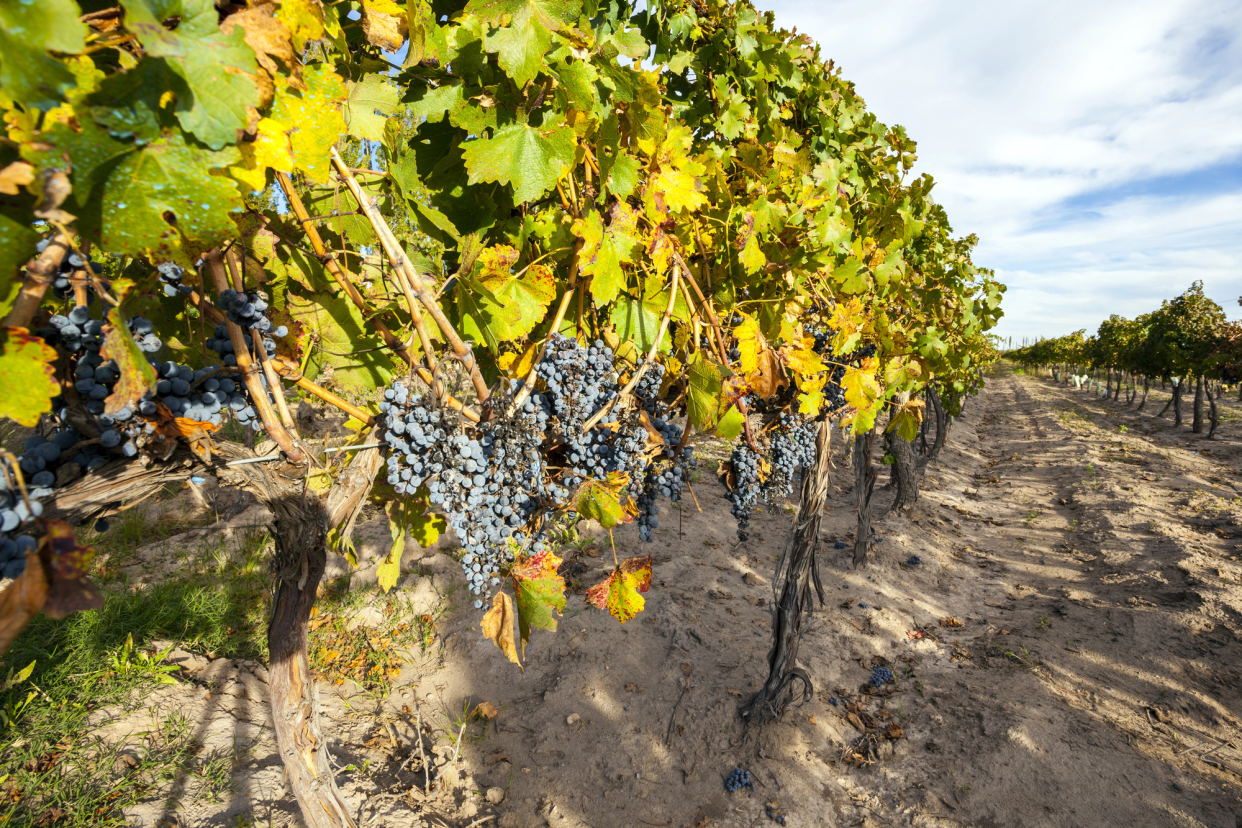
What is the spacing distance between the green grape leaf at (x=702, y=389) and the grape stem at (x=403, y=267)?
0.62 metres

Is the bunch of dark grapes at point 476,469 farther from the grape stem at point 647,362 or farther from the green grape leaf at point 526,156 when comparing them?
the green grape leaf at point 526,156

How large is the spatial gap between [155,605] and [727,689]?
478 cm

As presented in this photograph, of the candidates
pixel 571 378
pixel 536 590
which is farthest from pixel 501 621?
pixel 571 378

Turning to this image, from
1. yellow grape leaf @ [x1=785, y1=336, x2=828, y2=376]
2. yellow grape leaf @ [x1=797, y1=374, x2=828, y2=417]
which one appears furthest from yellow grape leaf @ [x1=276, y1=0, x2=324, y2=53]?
yellow grape leaf @ [x1=797, y1=374, x2=828, y2=417]

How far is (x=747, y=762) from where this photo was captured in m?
3.85

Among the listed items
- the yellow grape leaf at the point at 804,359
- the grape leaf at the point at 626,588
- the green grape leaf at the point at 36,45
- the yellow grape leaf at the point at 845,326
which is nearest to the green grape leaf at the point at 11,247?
the green grape leaf at the point at 36,45

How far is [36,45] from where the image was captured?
0.49 m

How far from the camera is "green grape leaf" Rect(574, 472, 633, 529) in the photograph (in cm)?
140

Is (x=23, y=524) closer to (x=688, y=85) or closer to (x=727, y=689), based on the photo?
(x=688, y=85)

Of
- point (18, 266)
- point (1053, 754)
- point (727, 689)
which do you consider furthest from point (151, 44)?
point (1053, 754)

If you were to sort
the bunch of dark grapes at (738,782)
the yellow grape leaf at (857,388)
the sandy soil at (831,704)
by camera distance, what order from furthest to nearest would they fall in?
the bunch of dark grapes at (738,782) < the sandy soil at (831,704) < the yellow grape leaf at (857,388)

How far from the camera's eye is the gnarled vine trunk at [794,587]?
3354 mm

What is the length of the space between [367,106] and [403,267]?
13.6 inches

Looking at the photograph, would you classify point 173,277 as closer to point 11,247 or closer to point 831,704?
point 11,247
